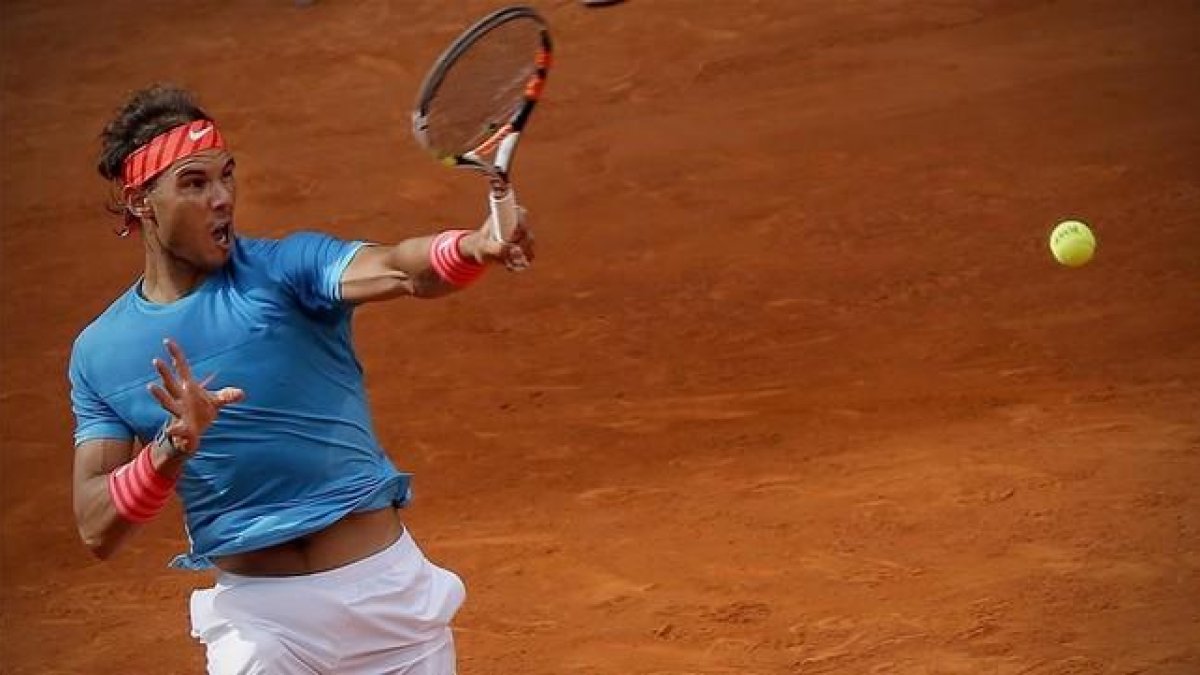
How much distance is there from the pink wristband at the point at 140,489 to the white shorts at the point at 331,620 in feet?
1.32

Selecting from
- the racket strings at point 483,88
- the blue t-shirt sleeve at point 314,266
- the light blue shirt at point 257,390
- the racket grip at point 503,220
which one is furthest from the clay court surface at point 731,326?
the racket grip at point 503,220

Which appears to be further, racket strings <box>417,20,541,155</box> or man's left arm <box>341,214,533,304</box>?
racket strings <box>417,20,541,155</box>

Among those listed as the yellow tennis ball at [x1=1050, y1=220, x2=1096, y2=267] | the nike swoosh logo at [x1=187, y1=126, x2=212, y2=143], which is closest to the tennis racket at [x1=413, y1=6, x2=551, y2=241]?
the nike swoosh logo at [x1=187, y1=126, x2=212, y2=143]

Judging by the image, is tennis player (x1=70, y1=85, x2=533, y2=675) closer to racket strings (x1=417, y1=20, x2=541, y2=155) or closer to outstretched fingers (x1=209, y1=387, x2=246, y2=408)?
outstretched fingers (x1=209, y1=387, x2=246, y2=408)

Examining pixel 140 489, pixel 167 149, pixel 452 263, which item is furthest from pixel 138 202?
pixel 452 263

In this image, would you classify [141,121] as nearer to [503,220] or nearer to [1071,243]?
[503,220]

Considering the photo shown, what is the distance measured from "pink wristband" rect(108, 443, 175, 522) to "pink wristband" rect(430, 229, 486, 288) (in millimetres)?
807

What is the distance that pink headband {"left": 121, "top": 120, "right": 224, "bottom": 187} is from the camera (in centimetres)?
464

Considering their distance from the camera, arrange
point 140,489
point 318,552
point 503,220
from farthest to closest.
Answer: point 318,552, point 140,489, point 503,220

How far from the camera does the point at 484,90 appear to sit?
16.1ft

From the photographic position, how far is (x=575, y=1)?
41.7 ft

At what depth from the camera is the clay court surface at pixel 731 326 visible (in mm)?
7281

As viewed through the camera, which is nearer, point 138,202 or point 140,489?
point 140,489

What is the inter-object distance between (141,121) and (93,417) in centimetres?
78
